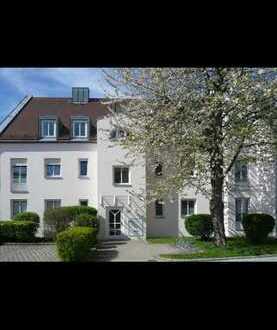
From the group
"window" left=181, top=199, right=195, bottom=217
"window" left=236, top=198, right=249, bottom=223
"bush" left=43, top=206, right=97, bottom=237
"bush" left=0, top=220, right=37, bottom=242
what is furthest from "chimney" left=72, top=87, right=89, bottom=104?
"window" left=236, top=198, right=249, bottom=223

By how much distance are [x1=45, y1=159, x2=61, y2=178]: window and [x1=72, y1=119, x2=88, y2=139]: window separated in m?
1.90

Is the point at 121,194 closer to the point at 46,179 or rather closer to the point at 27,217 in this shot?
the point at 46,179

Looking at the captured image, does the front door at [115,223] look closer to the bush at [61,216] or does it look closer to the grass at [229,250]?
the bush at [61,216]

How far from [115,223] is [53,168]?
4.61m

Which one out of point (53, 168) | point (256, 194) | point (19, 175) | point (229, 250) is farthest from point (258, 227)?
point (19, 175)

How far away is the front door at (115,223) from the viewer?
24438 millimetres

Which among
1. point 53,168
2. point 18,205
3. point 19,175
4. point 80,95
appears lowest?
point 18,205

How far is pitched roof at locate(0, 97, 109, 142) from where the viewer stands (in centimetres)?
2609

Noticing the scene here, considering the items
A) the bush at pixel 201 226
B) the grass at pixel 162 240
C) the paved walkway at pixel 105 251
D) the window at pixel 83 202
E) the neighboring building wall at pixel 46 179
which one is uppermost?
the neighboring building wall at pixel 46 179

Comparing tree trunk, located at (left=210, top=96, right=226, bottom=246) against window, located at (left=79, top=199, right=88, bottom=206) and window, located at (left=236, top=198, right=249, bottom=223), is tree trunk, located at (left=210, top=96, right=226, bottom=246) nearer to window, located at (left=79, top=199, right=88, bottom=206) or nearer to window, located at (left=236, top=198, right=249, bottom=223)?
window, located at (left=236, top=198, right=249, bottom=223)

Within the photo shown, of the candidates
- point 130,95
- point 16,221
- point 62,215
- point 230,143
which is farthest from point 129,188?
point 230,143

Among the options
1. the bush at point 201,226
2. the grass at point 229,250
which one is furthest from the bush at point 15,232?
the grass at point 229,250

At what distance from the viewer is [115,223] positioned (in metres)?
24.5
